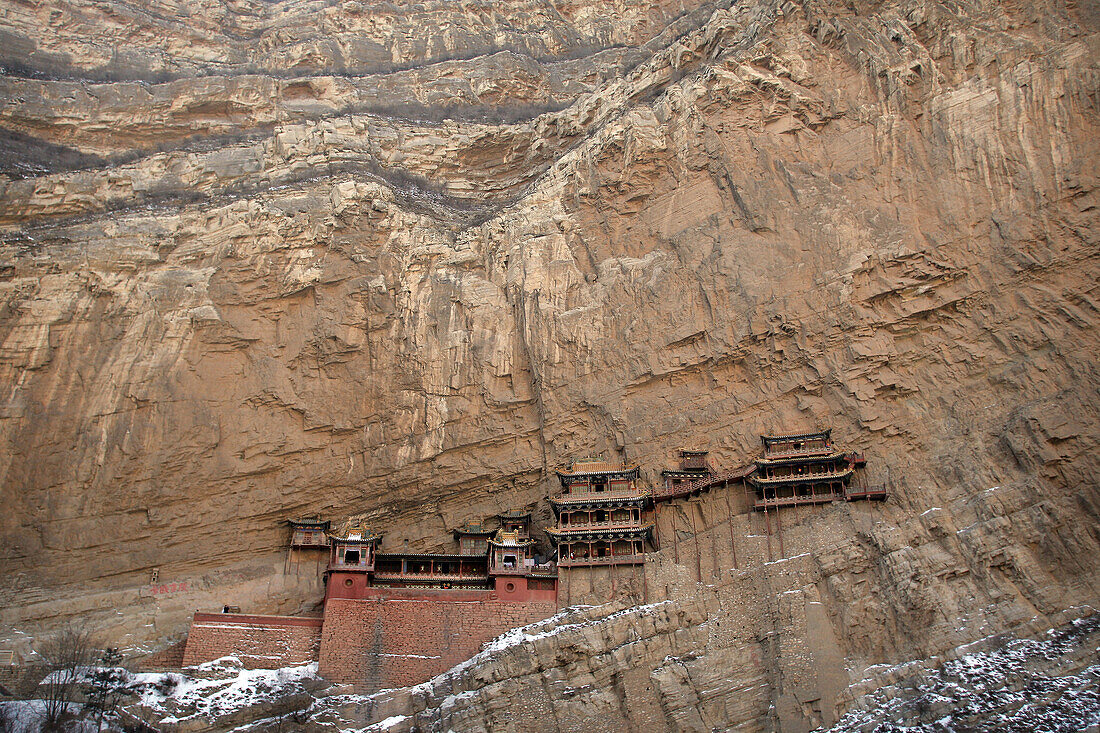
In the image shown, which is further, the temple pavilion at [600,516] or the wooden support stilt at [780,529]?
the temple pavilion at [600,516]

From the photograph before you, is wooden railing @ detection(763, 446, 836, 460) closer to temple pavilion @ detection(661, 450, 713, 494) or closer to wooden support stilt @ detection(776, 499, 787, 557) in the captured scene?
wooden support stilt @ detection(776, 499, 787, 557)

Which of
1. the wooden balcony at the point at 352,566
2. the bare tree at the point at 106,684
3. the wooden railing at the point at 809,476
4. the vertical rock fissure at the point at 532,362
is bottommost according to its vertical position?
the bare tree at the point at 106,684

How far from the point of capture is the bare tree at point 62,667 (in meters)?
24.6

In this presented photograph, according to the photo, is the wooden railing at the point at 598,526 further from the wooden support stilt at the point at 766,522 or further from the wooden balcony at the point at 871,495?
the wooden balcony at the point at 871,495

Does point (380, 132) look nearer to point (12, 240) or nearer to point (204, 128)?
point (204, 128)

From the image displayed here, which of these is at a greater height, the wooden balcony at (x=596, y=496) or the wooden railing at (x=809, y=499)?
Result: the wooden balcony at (x=596, y=496)

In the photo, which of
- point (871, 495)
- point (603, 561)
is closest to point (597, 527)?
point (603, 561)

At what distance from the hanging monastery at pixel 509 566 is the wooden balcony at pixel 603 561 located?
0.11 ft

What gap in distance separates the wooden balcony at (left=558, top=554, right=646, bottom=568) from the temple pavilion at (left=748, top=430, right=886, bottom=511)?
13.4 ft

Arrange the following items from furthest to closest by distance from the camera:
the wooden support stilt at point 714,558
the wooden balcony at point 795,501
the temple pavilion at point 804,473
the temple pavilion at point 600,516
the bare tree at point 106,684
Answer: the temple pavilion at point 600,516 < the temple pavilion at point 804,473 < the wooden balcony at point 795,501 < the wooden support stilt at point 714,558 < the bare tree at point 106,684

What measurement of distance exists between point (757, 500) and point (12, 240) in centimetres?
2949

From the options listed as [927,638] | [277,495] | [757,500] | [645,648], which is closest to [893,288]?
[757,500]

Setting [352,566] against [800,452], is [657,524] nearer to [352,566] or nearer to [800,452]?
[800,452]

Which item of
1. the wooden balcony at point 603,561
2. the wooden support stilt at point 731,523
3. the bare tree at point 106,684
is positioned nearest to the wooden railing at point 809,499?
the wooden support stilt at point 731,523
